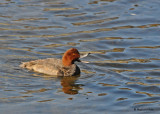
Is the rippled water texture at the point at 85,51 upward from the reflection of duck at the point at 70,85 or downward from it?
upward

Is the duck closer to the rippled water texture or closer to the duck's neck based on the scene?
the duck's neck

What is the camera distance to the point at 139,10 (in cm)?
1852

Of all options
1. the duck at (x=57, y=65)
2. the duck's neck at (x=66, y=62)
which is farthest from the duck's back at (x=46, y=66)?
the duck's neck at (x=66, y=62)

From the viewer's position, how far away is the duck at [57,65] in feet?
41.3

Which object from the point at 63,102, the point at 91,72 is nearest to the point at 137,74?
the point at 91,72

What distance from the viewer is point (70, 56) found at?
12.8 m

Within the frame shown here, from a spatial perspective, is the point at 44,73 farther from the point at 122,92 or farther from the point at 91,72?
the point at 122,92

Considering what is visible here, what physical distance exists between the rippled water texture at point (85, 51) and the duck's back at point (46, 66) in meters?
0.29

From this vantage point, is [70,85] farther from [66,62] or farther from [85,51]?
[85,51]

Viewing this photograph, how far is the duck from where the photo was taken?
12.6 m

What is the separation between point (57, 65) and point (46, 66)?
1.15 ft

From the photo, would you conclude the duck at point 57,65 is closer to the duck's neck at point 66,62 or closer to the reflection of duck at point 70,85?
the duck's neck at point 66,62

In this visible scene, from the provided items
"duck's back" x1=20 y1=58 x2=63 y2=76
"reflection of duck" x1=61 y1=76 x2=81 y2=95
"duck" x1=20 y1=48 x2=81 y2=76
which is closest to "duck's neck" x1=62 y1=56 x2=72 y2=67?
"duck" x1=20 y1=48 x2=81 y2=76

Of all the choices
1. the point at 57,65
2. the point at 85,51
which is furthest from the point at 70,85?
the point at 85,51
